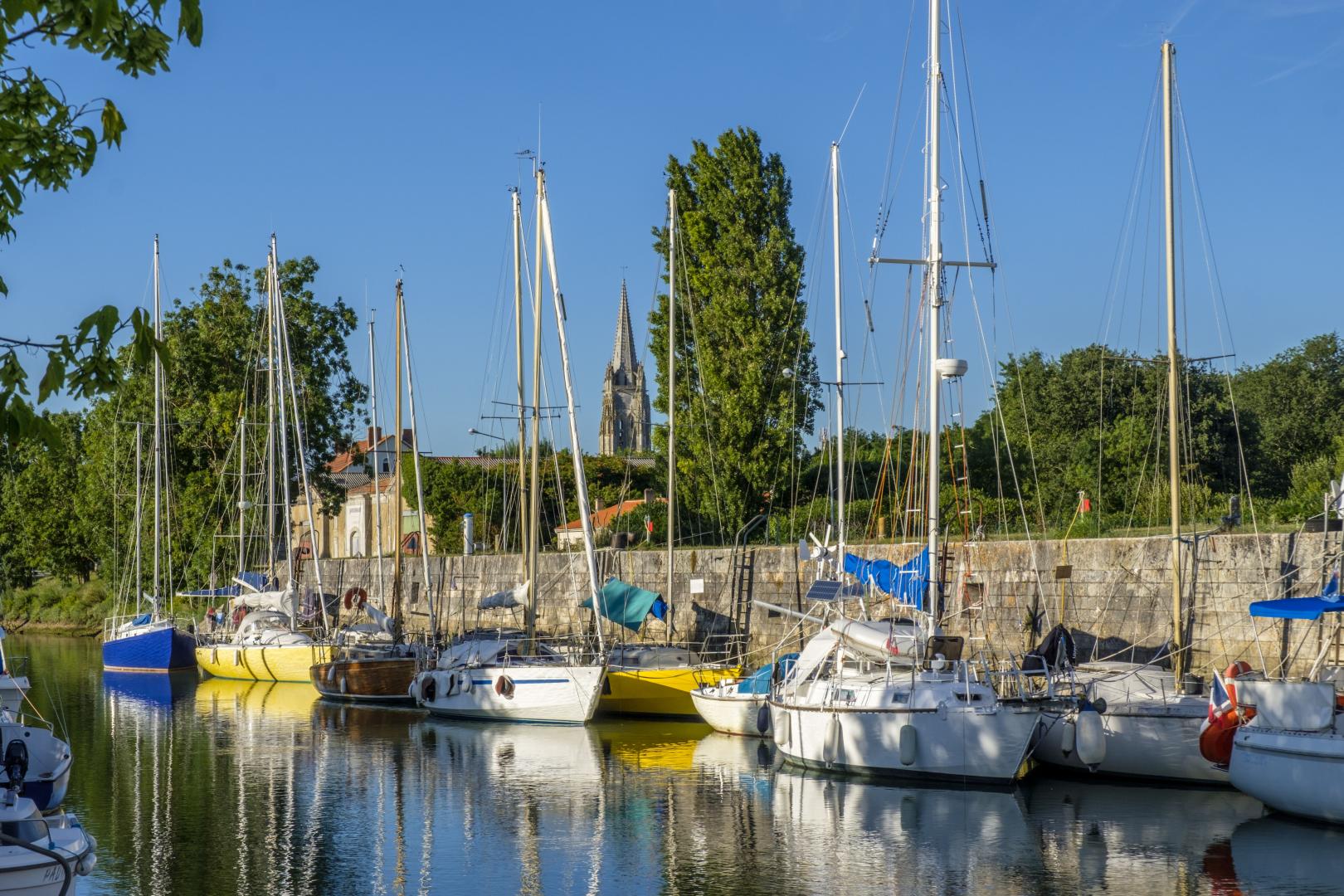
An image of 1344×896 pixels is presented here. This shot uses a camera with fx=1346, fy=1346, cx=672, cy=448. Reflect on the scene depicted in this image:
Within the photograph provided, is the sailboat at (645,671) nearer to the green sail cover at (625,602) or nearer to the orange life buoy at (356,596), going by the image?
the green sail cover at (625,602)

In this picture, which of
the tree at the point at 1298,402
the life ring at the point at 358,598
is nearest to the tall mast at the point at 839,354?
the life ring at the point at 358,598

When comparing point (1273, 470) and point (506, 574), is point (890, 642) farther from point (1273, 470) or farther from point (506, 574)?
point (1273, 470)

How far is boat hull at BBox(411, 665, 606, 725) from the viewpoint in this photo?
90.0 feet

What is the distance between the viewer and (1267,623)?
2188cm

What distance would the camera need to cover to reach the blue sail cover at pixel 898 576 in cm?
2320

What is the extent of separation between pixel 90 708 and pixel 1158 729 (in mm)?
25194

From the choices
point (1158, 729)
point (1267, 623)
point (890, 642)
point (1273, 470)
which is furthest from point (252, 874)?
point (1273, 470)

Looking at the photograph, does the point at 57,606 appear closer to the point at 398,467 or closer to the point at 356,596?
the point at 356,596

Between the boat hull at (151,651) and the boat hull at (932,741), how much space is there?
28731mm

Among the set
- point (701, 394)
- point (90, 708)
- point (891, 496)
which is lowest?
point (90, 708)

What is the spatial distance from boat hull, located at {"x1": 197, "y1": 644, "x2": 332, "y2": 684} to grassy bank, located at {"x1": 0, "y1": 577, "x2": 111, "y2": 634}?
80.0 feet

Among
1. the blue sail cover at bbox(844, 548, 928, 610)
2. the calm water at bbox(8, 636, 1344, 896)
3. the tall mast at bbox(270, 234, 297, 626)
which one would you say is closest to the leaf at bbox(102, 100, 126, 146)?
the calm water at bbox(8, 636, 1344, 896)

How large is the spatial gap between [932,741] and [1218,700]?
405 cm

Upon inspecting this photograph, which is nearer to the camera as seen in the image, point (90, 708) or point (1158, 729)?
point (1158, 729)
